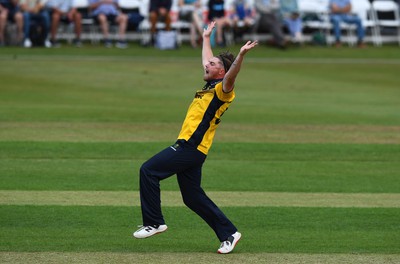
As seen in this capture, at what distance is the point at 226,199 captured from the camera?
1262 centimetres

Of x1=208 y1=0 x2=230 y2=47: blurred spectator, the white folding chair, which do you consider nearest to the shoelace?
x1=208 y1=0 x2=230 y2=47: blurred spectator

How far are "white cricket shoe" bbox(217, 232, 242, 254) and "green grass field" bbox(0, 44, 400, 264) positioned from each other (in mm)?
93

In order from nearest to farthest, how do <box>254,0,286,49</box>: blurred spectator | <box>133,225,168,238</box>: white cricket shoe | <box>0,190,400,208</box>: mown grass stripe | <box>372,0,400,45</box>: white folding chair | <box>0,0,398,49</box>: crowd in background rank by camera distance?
1. <box>133,225,168,238</box>: white cricket shoe
2. <box>0,190,400,208</box>: mown grass stripe
3. <box>0,0,398,49</box>: crowd in background
4. <box>254,0,286,49</box>: blurred spectator
5. <box>372,0,400,45</box>: white folding chair

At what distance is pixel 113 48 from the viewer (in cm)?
3400

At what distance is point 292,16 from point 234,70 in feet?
84.6

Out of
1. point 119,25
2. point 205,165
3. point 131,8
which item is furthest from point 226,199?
point 131,8

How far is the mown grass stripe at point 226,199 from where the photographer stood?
481 inches

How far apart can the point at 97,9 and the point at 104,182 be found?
21.1m

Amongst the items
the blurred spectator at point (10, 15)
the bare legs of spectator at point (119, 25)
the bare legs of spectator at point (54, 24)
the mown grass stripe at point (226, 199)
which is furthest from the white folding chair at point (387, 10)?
the mown grass stripe at point (226, 199)

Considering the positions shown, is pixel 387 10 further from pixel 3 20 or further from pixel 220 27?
pixel 3 20

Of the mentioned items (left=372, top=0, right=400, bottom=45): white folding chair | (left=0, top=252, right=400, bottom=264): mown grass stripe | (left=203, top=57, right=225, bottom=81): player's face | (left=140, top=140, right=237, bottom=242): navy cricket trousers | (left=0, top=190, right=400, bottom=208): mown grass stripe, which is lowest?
(left=372, top=0, right=400, bottom=45): white folding chair

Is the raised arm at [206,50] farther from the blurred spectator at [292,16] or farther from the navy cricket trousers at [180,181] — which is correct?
the blurred spectator at [292,16]

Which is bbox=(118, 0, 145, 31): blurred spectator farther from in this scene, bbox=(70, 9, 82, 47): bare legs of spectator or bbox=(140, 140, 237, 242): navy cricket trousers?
bbox=(140, 140, 237, 242): navy cricket trousers

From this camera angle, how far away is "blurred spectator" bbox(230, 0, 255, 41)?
34250 millimetres
